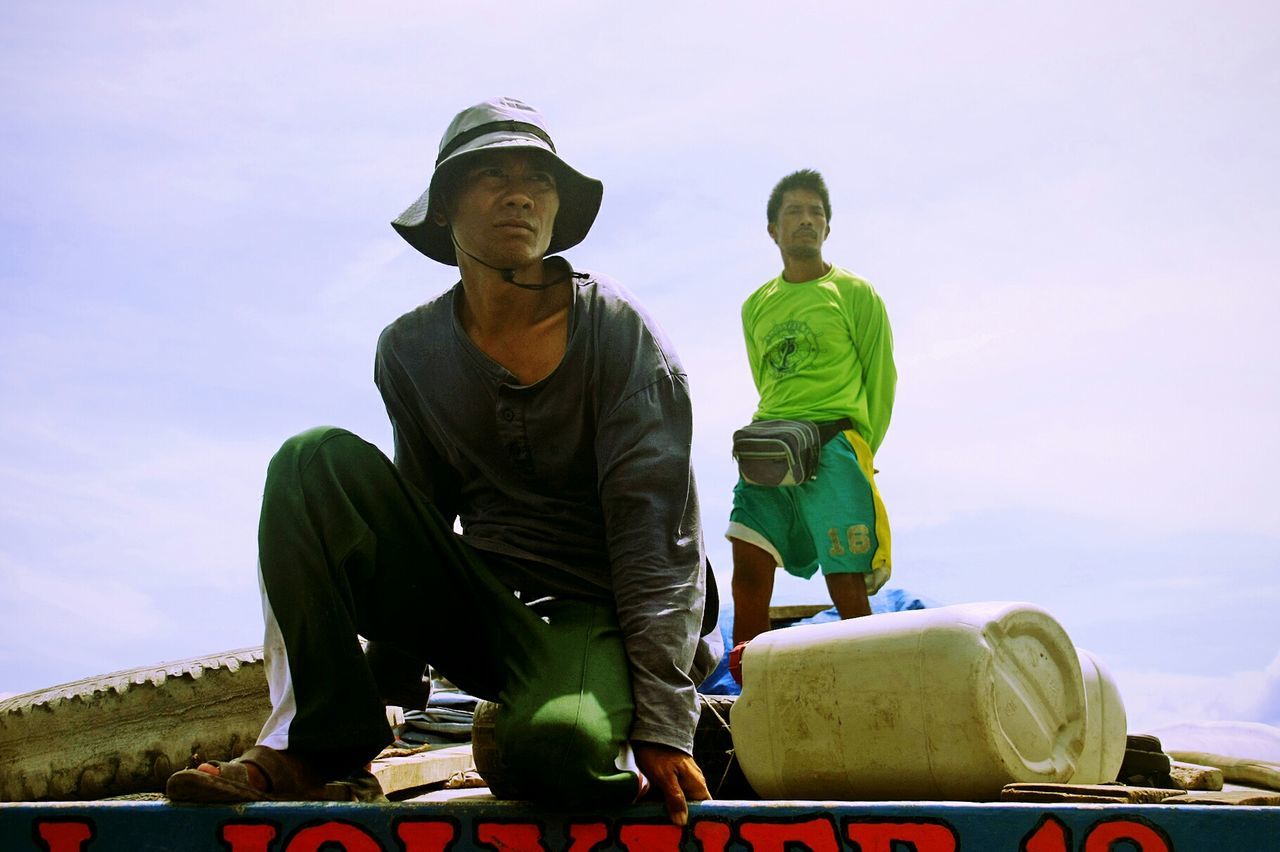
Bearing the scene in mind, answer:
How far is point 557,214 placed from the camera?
2.62 meters

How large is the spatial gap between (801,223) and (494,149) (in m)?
3.26

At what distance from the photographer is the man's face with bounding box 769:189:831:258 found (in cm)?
543

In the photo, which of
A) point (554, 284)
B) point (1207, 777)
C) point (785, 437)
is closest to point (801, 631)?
point (554, 284)

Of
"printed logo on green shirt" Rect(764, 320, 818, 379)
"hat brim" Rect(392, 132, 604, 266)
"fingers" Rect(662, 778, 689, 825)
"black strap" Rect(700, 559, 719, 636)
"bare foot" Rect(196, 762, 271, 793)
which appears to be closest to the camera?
"fingers" Rect(662, 778, 689, 825)

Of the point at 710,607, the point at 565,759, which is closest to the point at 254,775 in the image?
the point at 565,759

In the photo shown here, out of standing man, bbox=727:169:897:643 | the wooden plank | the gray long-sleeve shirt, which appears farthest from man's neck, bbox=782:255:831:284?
the gray long-sleeve shirt

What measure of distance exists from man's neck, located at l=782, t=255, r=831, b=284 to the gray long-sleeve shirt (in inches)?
119

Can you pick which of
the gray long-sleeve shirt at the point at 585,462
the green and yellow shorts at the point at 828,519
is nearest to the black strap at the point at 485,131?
the gray long-sleeve shirt at the point at 585,462

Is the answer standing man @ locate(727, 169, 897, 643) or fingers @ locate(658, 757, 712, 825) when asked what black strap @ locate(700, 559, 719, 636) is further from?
standing man @ locate(727, 169, 897, 643)

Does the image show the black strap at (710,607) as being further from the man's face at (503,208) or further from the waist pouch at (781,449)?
the waist pouch at (781,449)

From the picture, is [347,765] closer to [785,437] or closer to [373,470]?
[373,470]

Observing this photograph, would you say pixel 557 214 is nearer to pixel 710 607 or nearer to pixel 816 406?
pixel 710 607

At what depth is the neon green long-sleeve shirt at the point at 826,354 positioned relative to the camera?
16.7 ft

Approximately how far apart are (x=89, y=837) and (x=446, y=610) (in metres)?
0.72
